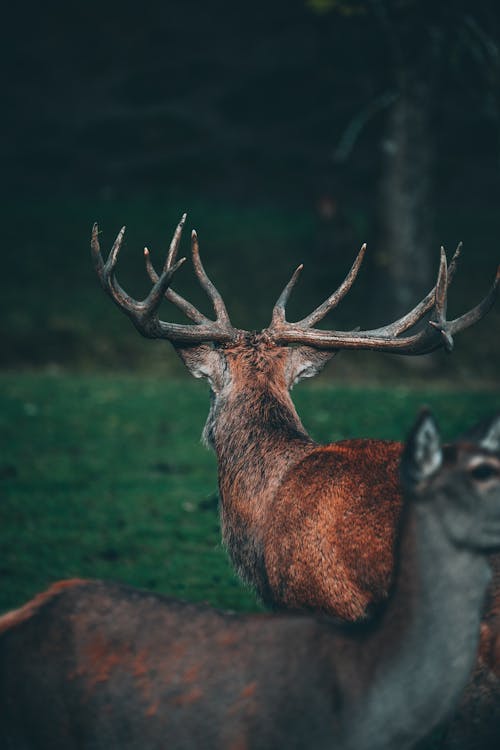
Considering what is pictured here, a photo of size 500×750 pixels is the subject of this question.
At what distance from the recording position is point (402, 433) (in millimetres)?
11352

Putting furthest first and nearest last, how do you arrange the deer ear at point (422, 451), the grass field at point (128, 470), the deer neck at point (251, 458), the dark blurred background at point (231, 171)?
the dark blurred background at point (231, 171), the grass field at point (128, 470), the deer neck at point (251, 458), the deer ear at point (422, 451)

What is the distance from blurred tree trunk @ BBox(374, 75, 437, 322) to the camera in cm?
1577

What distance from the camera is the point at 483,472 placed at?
3.57m

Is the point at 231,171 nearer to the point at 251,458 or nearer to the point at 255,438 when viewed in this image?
the point at 255,438

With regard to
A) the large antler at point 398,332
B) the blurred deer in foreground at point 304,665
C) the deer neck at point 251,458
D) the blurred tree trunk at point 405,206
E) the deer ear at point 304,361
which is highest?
the blurred tree trunk at point 405,206

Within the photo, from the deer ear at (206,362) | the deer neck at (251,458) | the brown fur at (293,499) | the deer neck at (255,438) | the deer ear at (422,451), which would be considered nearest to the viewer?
the deer ear at (422,451)

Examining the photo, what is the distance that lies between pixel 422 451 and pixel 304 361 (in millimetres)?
2583

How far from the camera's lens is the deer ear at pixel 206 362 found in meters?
5.93

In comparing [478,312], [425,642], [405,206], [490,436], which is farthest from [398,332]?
[405,206]

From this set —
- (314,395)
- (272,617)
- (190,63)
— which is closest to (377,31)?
(314,395)

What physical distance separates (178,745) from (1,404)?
34.1 feet

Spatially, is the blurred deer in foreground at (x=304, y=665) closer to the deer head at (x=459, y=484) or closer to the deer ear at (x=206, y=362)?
the deer head at (x=459, y=484)

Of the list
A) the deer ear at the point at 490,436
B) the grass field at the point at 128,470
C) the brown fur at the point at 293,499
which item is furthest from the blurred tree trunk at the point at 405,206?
the deer ear at the point at 490,436

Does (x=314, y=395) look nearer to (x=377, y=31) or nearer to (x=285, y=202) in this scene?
(x=377, y=31)
